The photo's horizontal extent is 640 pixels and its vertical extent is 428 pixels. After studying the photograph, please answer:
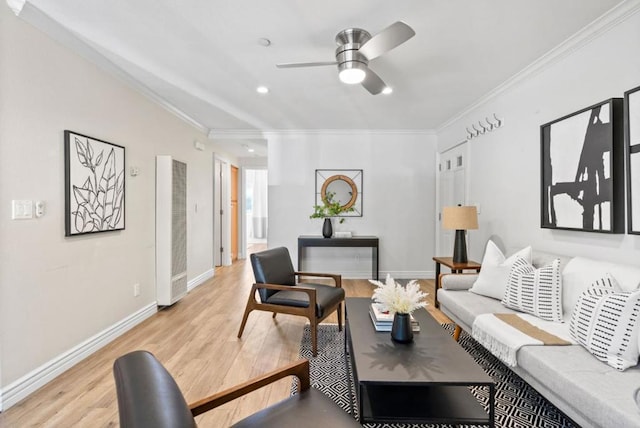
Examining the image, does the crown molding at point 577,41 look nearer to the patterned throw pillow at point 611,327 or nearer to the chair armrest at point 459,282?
the patterned throw pillow at point 611,327

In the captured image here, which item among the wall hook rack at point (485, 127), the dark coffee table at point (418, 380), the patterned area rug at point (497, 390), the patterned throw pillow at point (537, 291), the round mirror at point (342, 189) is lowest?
the patterned area rug at point (497, 390)

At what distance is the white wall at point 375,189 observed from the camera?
5.14m

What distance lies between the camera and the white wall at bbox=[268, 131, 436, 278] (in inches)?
202

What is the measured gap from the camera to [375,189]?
203 inches

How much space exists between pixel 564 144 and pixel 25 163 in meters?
3.70

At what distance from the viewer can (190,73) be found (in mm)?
2928

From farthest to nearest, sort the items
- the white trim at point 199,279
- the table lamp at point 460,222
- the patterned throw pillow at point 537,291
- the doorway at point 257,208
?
1. the doorway at point 257,208
2. the white trim at point 199,279
3. the table lamp at point 460,222
4. the patterned throw pillow at point 537,291

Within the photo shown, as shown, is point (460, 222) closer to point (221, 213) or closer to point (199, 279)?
point (199, 279)

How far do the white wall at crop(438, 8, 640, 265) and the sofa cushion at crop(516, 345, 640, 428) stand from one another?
34.5 inches

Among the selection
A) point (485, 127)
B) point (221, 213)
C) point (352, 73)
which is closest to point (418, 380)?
point (352, 73)

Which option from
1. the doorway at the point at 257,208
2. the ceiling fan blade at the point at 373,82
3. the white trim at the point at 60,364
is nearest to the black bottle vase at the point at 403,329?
the ceiling fan blade at the point at 373,82

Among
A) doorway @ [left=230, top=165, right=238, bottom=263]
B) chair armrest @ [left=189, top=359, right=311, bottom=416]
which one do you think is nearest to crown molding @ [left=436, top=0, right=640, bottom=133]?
chair armrest @ [left=189, top=359, right=311, bottom=416]

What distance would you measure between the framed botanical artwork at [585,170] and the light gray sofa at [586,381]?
37 centimetres

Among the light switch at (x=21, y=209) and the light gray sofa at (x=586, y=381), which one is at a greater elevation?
the light switch at (x=21, y=209)
